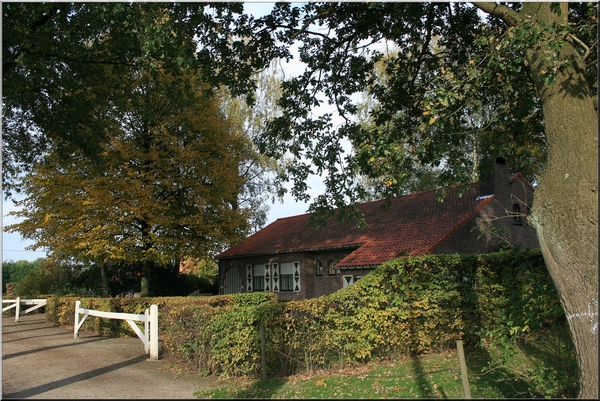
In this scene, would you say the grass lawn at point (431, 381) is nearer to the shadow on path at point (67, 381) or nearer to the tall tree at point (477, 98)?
the tall tree at point (477, 98)

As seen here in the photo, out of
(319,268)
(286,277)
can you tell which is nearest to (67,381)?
(319,268)

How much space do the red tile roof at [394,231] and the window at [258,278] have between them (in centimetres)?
105

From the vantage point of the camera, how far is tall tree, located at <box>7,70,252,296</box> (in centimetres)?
2050

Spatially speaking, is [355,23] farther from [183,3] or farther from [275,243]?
[275,243]

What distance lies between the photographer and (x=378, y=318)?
10.4m

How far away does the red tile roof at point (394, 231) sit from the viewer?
68.6ft

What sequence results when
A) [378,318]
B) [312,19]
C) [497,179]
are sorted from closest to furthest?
[378,318], [312,19], [497,179]

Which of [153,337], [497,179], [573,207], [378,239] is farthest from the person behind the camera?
[378,239]

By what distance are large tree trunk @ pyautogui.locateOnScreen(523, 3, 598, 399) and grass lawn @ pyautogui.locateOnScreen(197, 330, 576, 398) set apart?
1039 mm

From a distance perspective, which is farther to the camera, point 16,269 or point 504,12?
point 16,269

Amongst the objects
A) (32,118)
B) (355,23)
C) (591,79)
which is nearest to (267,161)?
(32,118)

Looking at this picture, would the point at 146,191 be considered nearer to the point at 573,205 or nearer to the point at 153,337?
the point at 153,337

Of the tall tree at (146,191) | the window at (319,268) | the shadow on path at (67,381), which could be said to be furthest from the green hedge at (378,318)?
the window at (319,268)

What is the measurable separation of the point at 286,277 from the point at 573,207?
22.9m
